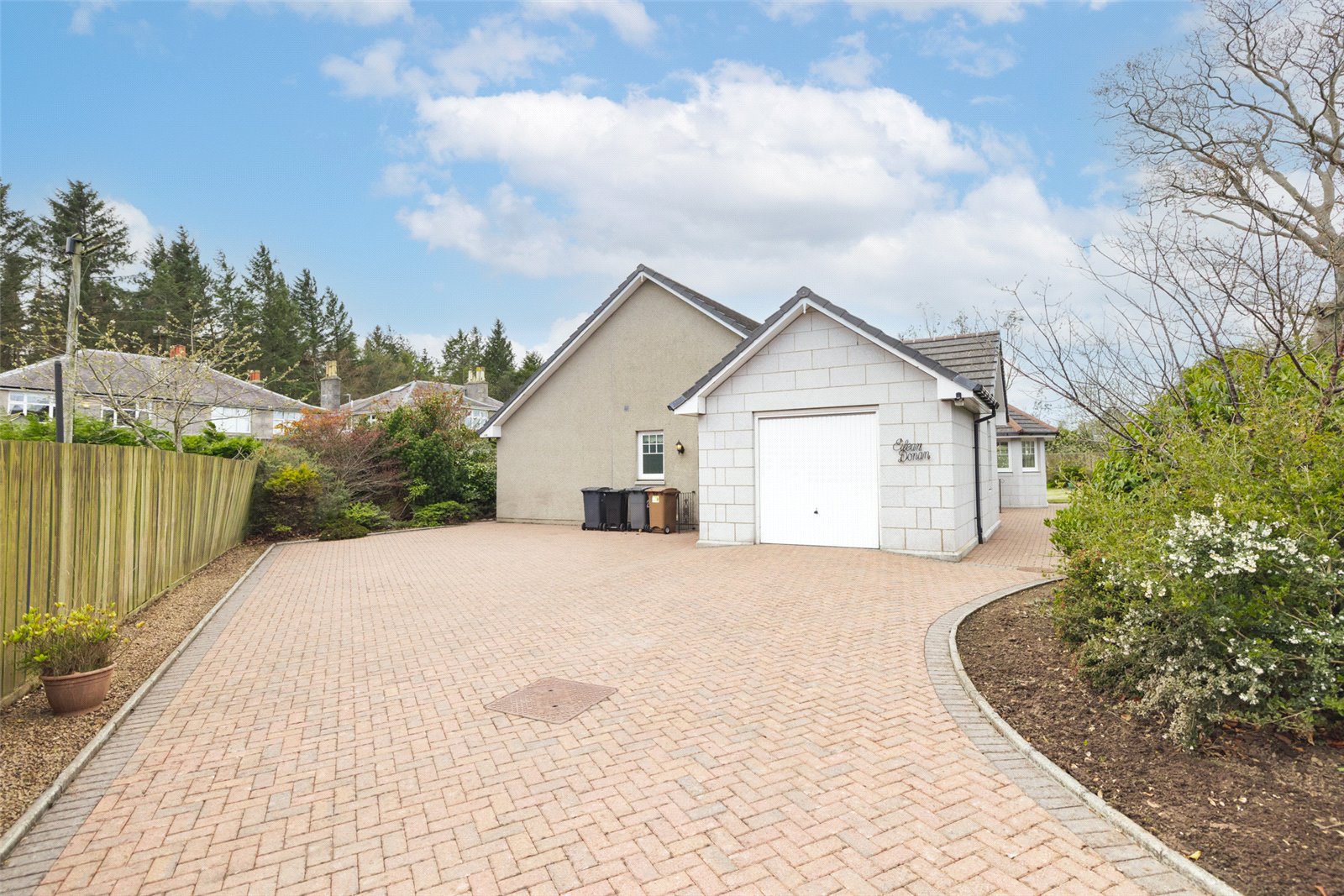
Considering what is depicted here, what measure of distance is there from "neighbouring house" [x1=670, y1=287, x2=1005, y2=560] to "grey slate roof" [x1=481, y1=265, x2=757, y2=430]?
3535 millimetres

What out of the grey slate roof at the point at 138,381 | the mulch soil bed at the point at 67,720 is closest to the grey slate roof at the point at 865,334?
the mulch soil bed at the point at 67,720

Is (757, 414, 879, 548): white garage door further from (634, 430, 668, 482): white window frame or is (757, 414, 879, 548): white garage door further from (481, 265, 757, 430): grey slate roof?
(634, 430, 668, 482): white window frame

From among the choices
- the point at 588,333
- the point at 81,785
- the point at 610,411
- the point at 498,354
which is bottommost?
the point at 81,785

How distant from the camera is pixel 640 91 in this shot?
12875mm

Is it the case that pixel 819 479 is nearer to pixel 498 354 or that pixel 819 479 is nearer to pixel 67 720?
pixel 67 720

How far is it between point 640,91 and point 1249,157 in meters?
9.86

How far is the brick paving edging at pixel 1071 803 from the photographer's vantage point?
9.05ft

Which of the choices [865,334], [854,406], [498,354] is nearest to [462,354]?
[498,354]

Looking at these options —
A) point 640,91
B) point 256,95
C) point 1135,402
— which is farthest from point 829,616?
point 256,95

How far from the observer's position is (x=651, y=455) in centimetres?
1762

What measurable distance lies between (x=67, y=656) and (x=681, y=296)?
46.4 feet

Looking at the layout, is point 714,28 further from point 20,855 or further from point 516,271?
point 516,271

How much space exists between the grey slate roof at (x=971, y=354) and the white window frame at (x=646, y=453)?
6627 millimetres

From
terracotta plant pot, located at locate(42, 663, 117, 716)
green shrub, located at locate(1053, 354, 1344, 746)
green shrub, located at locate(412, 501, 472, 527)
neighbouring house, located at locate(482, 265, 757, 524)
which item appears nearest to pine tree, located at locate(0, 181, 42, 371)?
green shrub, located at locate(412, 501, 472, 527)
